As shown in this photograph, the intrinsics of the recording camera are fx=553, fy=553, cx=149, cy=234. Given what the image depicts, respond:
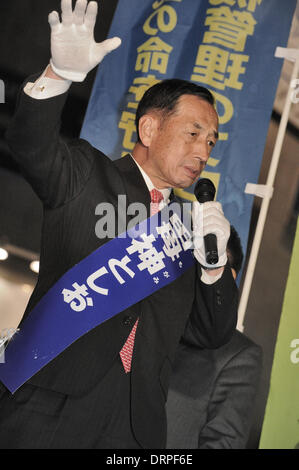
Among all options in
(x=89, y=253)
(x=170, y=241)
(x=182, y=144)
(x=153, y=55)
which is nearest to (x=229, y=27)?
(x=153, y=55)

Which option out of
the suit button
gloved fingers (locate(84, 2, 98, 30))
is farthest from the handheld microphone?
gloved fingers (locate(84, 2, 98, 30))

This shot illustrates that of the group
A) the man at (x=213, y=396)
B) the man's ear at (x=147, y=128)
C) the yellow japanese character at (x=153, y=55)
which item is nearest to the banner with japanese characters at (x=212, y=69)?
the yellow japanese character at (x=153, y=55)

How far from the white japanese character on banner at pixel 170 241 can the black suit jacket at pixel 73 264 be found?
0.30 ft

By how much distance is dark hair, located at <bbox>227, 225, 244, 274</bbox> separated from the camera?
2.54 meters

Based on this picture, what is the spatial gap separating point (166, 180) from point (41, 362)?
27.3 inches

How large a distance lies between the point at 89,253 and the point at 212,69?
1.58 m

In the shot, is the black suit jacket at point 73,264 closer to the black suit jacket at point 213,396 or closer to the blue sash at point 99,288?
the blue sash at point 99,288

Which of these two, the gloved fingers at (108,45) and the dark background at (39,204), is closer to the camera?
the gloved fingers at (108,45)

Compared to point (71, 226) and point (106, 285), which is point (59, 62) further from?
point (106, 285)

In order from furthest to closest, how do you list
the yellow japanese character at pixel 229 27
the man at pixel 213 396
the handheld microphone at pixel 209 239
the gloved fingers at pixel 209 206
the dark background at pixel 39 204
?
1. the dark background at pixel 39 204
2. the yellow japanese character at pixel 229 27
3. the man at pixel 213 396
4. the gloved fingers at pixel 209 206
5. the handheld microphone at pixel 209 239

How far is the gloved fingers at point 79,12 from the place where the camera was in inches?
51.4

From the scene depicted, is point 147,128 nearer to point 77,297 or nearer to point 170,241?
point 170,241

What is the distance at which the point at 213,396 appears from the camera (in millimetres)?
2221

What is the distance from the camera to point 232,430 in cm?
214
